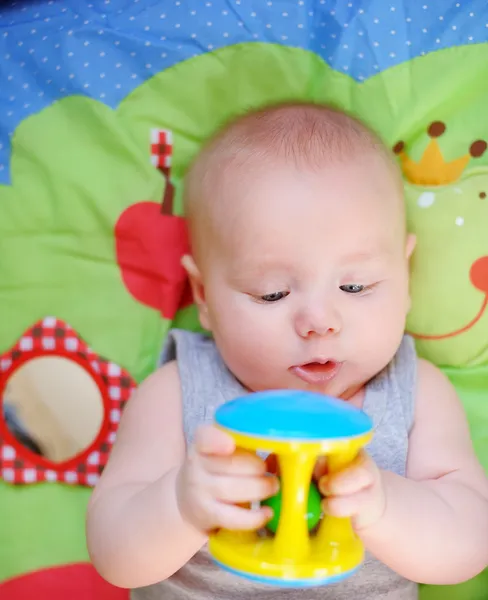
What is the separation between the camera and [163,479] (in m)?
0.82

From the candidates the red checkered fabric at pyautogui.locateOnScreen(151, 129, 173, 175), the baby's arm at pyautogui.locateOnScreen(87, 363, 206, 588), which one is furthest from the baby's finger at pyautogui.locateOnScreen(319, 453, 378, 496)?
the red checkered fabric at pyautogui.locateOnScreen(151, 129, 173, 175)

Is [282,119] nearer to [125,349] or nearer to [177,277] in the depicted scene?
[177,277]

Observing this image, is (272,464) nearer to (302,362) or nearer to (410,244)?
(302,362)

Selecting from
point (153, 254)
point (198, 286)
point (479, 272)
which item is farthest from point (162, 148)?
point (479, 272)

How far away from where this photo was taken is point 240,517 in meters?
0.69

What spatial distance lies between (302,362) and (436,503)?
0.21m

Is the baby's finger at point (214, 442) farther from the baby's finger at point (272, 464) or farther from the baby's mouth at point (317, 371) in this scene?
the baby's mouth at point (317, 371)

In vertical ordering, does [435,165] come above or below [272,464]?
above

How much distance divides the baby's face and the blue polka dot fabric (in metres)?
0.35

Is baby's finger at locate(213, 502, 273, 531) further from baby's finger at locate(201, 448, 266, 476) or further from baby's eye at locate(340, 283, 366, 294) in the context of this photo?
baby's eye at locate(340, 283, 366, 294)

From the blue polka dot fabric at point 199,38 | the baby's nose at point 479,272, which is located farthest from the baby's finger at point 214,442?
the blue polka dot fabric at point 199,38

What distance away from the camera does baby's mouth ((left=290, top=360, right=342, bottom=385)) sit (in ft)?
3.06

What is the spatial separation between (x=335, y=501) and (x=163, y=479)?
20 cm

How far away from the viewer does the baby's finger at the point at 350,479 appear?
70cm
